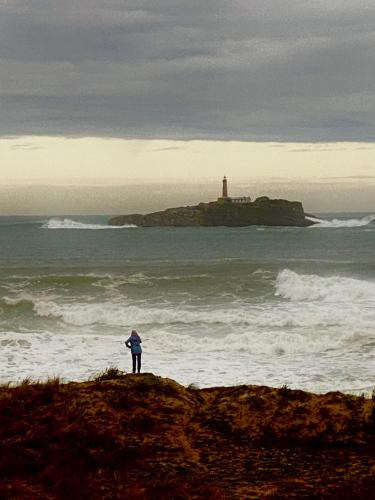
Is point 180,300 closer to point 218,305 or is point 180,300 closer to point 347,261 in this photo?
point 218,305

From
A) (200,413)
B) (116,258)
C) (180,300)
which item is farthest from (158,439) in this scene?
(116,258)

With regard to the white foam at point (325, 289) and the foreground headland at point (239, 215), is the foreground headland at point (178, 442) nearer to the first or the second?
Answer: the white foam at point (325, 289)

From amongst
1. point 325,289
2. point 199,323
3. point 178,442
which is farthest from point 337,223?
point 178,442

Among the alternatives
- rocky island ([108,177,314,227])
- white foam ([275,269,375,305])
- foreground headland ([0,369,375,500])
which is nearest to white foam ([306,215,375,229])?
rocky island ([108,177,314,227])

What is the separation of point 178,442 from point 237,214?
15520cm

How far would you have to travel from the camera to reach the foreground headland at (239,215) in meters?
161

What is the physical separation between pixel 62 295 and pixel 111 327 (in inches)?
369

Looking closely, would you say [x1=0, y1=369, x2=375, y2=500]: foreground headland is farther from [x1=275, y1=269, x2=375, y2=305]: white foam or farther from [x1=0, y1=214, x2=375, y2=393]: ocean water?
[x1=275, y1=269, x2=375, y2=305]: white foam

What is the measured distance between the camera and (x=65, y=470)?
20.7 feet

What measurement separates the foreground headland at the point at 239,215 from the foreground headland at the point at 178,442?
496ft

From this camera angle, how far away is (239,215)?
161250mm

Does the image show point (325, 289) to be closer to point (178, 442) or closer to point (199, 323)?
point (199, 323)

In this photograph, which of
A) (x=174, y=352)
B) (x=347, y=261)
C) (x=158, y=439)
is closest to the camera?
(x=158, y=439)

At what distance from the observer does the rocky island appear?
161125mm
